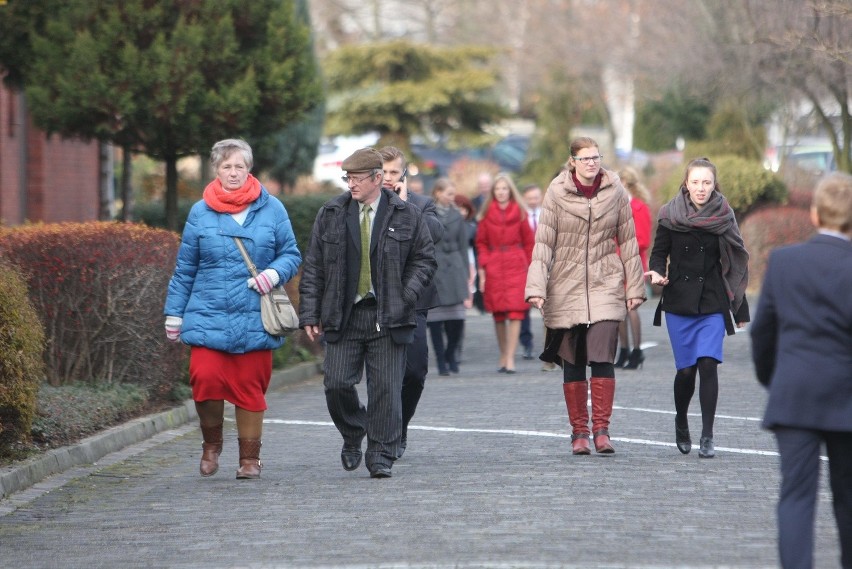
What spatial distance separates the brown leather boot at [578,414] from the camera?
29.9 ft

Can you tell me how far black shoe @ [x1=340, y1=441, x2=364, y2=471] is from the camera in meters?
8.66

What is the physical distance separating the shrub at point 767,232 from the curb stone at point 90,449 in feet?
46.6

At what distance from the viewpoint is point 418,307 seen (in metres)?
8.89

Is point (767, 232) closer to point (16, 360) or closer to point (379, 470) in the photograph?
point (379, 470)

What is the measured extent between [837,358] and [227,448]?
5524mm

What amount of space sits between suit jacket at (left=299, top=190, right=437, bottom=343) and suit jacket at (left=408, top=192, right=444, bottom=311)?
1.39 feet

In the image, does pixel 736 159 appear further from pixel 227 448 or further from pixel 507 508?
pixel 507 508

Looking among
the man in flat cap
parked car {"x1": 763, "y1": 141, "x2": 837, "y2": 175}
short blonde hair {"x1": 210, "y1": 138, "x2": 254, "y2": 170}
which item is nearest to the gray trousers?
the man in flat cap

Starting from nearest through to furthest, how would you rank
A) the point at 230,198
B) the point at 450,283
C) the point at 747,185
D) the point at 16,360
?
the point at 16,360 < the point at 230,198 < the point at 450,283 < the point at 747,185

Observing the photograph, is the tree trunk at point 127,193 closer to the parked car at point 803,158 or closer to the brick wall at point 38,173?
the brick wall at point 38,173

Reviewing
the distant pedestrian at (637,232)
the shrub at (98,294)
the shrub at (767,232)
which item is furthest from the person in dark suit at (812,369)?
the shrub at (767,232)

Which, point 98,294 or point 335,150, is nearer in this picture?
point 98,294

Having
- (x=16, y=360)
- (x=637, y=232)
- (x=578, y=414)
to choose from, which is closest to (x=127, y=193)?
(x=637, y=232)

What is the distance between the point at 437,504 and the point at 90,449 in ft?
9.32
